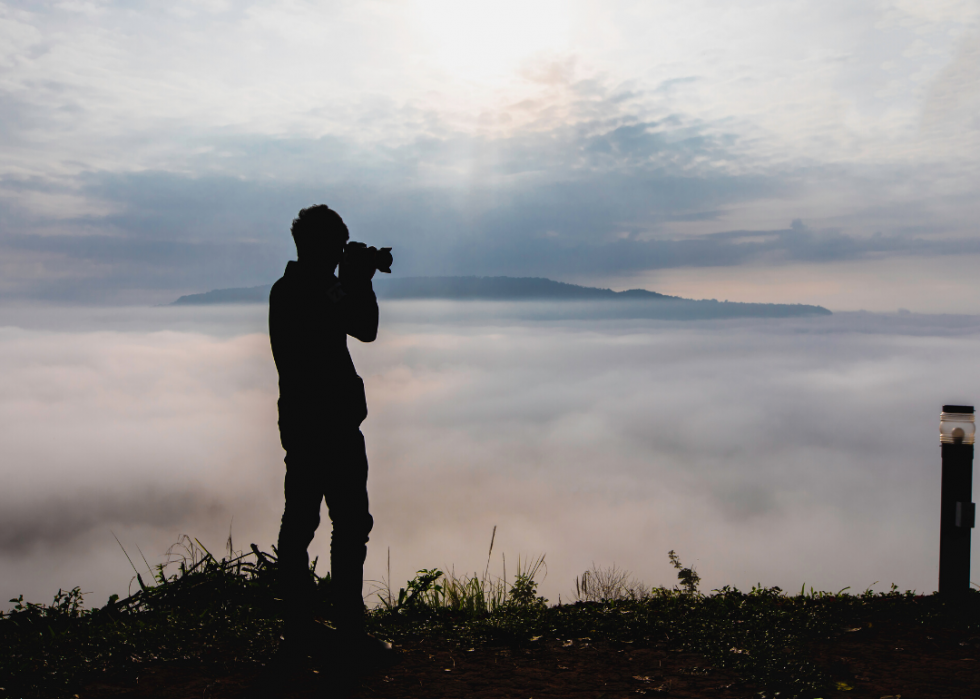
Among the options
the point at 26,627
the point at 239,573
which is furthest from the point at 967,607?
the point at 26,627

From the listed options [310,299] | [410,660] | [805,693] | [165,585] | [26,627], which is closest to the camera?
[805,693]

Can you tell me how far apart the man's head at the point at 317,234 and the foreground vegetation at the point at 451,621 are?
101 inches

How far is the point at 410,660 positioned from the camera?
4.64 metres

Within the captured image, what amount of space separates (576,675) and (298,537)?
1.90 m

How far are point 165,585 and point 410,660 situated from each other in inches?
95.9

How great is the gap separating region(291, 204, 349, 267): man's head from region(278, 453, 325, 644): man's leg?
4.00 ft

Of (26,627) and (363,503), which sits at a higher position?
(363,503)

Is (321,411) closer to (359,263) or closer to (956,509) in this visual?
(359,263)

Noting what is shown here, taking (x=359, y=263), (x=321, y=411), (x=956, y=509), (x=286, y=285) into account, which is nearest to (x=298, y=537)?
(x=321, y=411)

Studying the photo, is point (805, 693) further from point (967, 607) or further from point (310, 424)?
point (310, 424)

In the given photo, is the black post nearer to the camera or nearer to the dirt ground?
the dirt ground

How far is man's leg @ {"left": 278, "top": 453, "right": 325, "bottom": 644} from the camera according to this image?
4.38 metres

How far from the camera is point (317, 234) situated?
4.32 metres


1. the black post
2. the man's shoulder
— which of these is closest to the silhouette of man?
the man's shoulder
